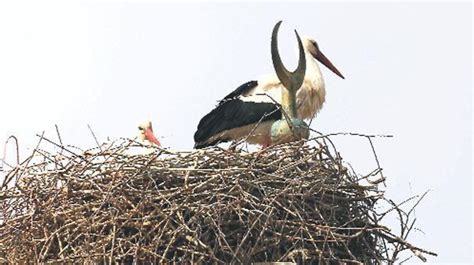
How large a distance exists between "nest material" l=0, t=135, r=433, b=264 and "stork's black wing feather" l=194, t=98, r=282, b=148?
182cm

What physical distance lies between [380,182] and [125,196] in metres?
1.23

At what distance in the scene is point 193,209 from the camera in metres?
4.91

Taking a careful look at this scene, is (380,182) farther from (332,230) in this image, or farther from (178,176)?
(178,176)

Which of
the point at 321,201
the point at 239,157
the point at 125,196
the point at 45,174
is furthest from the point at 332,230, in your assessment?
the point at 45,174

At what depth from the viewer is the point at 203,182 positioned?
500 cm

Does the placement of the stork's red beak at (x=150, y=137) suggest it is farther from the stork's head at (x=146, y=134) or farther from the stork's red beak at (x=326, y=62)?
the stork's red beak at (x=326, y=62)

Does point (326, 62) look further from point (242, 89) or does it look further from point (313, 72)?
point (242, 89)

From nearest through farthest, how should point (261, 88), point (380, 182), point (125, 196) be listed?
point (125, 196) < point (380, 182) < point (261, 88)

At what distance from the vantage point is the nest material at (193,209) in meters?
4.91

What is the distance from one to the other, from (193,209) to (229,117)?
89.7 inches

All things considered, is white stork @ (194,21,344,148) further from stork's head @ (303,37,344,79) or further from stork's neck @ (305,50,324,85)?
stork's head @ (303,37,344,79)

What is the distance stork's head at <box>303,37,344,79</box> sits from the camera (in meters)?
7.86

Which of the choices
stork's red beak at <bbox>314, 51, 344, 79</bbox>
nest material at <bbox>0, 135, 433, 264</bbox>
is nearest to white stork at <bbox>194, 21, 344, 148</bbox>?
stork's red beak at <bbox>314, 51, 344, 79</bbox>

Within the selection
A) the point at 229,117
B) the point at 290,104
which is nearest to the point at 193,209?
the point at 290,104
